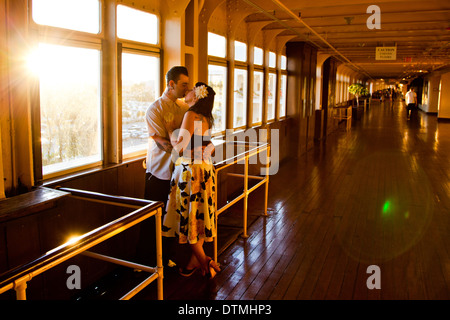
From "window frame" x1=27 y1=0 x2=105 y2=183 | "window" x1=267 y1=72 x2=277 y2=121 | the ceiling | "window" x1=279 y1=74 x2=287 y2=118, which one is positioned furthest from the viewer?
"window" x1=279 y1=74 x2=287 y2=118

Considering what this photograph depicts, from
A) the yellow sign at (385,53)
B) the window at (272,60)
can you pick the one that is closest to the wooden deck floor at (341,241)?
the window at (272,60)

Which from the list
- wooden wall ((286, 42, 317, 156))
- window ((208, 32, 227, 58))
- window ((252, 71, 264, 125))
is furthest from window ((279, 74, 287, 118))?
window ((208, 32, 227, 58))

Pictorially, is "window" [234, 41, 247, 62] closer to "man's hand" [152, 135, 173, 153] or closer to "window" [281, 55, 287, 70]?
"window" [281, 55, 287, 70]

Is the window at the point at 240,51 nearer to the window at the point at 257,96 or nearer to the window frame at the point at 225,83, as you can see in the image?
the window frame at the point at 225,83

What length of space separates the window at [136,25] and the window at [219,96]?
168cm

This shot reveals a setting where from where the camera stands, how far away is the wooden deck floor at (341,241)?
3176 millimetres

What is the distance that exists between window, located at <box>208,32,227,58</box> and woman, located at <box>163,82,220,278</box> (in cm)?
251

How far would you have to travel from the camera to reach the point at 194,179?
311 centimetres

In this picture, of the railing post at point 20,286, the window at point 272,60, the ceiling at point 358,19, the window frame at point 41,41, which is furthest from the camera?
the window at point 272,60

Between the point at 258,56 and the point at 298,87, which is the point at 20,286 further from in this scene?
the point at 298,87

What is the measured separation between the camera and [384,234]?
14.4 feet

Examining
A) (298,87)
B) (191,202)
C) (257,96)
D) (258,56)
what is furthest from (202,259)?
(298,87)

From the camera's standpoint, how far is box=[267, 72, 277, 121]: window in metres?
8.36

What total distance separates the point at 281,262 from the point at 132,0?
102 inches
